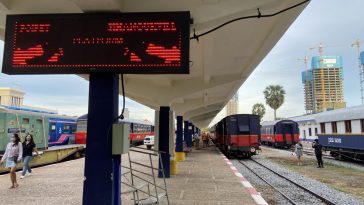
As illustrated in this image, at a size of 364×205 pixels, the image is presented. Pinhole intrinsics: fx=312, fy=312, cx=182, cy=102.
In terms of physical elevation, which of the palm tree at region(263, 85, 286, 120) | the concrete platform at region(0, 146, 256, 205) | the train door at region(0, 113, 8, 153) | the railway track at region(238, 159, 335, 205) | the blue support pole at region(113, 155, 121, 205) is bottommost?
the railway track at region(238, 159, 335, 205)

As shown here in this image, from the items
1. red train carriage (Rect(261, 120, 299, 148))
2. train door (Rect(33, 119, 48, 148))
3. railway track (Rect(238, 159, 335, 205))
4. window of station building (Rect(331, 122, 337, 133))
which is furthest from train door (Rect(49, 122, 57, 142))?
red train carriage (Rect(261, 120, 299, 148))

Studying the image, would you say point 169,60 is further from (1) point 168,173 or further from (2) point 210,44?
(1) point 168,173

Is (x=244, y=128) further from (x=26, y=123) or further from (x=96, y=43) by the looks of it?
(x=96, y=43)

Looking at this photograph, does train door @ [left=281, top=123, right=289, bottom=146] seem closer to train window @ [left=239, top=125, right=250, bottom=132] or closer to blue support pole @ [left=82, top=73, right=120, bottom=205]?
train window @ [left=239, top=125, right=250, bottom=132]

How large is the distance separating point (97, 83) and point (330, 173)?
1418 cm

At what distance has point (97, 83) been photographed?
529 centimetres

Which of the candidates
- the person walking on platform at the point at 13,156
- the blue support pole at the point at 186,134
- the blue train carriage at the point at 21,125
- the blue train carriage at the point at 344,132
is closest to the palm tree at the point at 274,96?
the blue support pole at the point at 186,134

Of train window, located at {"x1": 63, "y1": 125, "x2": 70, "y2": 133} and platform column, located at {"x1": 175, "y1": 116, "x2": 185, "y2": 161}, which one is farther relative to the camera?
train window, located at {"x1": 63, "y1": 125, "x2": 70, "y2": 133}

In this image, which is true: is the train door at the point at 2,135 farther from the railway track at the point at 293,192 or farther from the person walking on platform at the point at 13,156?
the railway track at the point at 293,192

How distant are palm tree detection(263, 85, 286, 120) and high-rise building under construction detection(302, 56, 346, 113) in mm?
51278

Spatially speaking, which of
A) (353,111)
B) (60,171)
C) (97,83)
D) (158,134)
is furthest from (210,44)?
(353,111)

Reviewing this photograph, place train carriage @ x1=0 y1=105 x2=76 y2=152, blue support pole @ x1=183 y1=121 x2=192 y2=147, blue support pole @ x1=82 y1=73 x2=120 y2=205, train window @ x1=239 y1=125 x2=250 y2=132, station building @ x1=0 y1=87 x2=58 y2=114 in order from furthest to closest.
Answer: station building @ x1=0 y1=87 x2=58 y2=114 < blue support pole @ x1=183 y1=121 x2=192 y2=147 < train window @ x1=239 y1=125 x2=250 y2=132 < train carriage @ x1=0 y1=105 x2=76 y2=152 < blue support pole @ x1=82 y1=73 x2=120 y2=205

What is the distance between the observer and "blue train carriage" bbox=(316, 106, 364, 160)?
17.9 metres

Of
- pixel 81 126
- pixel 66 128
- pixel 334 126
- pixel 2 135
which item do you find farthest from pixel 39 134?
pixel 334 126
